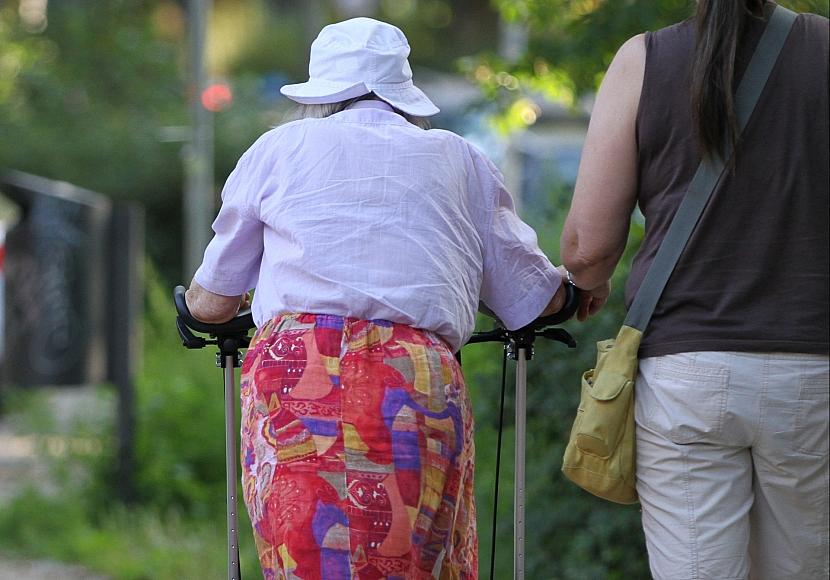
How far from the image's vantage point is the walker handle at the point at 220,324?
3164mm

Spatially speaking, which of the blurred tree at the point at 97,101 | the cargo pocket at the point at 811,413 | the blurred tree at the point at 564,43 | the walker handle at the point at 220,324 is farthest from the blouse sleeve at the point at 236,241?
the blurred tree at the point at 97,101

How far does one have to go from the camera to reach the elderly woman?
8.93ft

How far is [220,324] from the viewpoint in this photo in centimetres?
316

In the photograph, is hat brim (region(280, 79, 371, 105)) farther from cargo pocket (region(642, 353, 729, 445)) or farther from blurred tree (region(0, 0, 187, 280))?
blurred tree (region(0, 0, 187, 280))

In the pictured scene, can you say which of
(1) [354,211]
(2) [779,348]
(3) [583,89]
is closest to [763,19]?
(2) [779,348]

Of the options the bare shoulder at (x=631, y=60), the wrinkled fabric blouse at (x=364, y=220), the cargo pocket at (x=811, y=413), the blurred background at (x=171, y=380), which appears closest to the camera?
the cargo pocket at (x=811, y=413)

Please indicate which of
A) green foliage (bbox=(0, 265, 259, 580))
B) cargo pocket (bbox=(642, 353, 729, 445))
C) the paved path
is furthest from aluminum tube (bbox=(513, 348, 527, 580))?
the paved path

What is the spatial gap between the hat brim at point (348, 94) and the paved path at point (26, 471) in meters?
3.69

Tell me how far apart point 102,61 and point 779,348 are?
18.5 meters

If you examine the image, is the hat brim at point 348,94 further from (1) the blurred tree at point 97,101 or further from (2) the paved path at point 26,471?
(1) the blurred tree at point 97,101

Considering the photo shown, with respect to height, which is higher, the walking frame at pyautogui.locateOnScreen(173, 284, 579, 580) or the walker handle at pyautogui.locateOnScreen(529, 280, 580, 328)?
the walker handle at pyautogui.locateOnScreen(529, 280, 580, 328)

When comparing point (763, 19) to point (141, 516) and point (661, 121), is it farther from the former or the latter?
point (141, 516)

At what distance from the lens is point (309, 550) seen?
273cm

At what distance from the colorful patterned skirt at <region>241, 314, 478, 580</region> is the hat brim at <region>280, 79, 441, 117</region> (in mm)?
493
